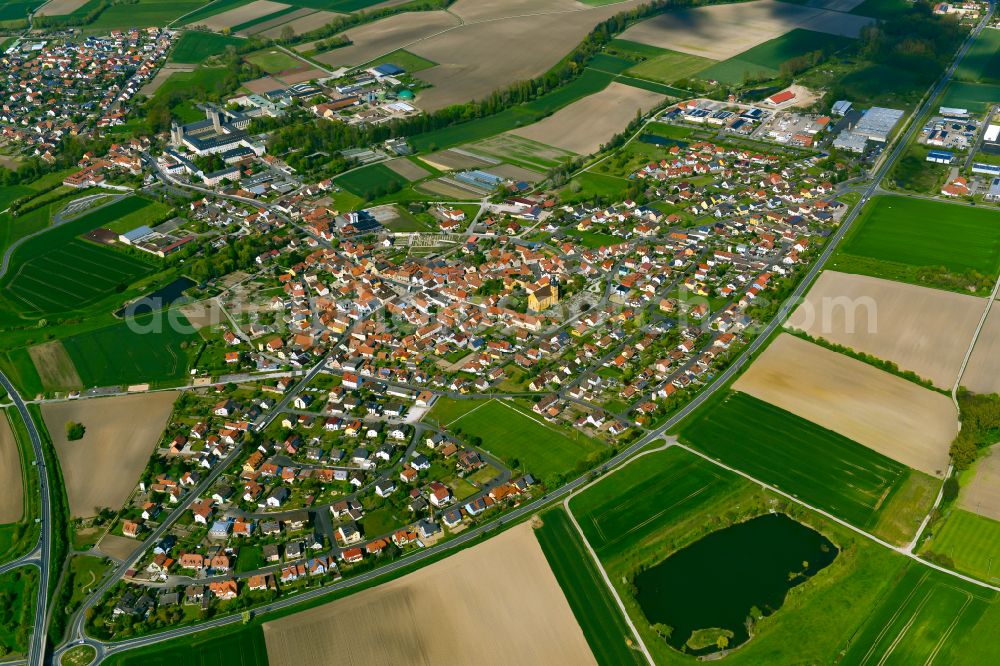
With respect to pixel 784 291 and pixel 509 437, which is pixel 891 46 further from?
pixel 509 437

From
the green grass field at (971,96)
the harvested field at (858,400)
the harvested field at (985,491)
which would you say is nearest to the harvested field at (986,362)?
the harvested field at (858,400)

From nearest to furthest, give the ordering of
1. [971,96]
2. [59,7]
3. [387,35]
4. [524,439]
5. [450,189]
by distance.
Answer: [524,439] → [450,189] → [971,96] → [387,35] → [59,7]

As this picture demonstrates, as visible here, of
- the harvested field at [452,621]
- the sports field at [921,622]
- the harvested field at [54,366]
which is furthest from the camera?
the harvested field at [54,366]

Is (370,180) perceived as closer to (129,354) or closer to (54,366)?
(129,354)

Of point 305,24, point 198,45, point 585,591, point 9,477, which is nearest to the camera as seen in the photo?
point 585,591

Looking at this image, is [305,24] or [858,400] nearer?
[858,400]

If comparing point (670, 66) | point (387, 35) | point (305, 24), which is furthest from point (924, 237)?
point (305, 24)

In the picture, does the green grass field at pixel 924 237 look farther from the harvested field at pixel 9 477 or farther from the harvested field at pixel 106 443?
the harvested field at pixel 9 477

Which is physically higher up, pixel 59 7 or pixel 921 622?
pixel 59 7
